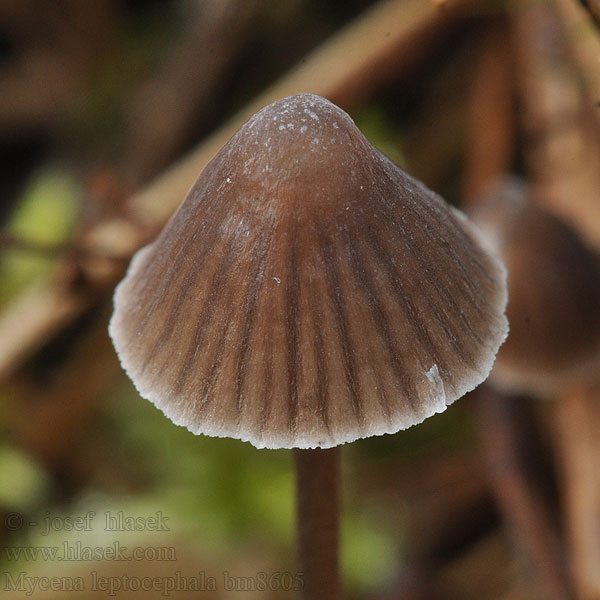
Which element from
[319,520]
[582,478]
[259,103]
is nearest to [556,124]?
[259,103]

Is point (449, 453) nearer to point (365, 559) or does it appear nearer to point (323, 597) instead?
point (365, 559)

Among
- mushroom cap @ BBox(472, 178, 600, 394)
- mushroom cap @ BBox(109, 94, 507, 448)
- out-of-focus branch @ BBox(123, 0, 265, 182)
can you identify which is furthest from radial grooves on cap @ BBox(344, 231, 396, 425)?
out-of-focus branch @ BBox(123, 0, 265, 182)

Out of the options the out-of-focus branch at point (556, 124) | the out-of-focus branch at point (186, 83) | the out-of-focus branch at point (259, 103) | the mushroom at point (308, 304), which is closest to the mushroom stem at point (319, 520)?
the mushroom at point (308, 304)

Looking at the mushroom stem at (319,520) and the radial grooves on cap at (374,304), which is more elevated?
→ the radial grooves on cap at (374,304)

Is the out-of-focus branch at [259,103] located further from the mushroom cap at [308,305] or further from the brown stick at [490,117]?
the mushroom cap at [308,305]

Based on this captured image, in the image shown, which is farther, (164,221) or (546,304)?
(164,221)

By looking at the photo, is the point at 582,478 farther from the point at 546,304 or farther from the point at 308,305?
Answer: the point at 308,305
